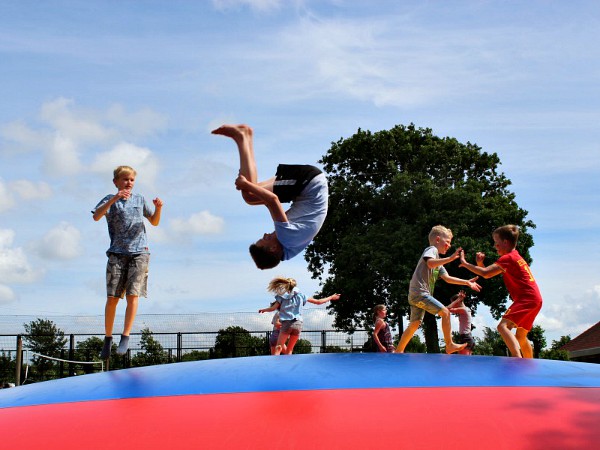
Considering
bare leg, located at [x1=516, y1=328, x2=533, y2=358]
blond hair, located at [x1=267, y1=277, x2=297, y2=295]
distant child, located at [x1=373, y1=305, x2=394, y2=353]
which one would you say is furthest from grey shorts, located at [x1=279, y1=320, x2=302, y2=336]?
bare leg, located at [x1=516, y1=328, x2=533, y2=358]

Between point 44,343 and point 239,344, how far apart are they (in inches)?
230

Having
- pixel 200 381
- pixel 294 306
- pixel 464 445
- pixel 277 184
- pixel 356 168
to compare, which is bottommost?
pixel 464 445

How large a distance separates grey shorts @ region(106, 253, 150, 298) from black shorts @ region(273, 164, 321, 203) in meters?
2.11

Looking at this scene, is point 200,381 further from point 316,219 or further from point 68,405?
point 316,219

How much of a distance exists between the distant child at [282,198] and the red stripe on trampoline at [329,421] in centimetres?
200

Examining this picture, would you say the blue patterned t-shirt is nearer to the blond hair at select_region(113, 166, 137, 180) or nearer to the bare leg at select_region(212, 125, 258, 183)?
the blond hair at select_region(113, 166, 137, 180)

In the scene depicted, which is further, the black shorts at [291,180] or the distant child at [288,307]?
the distant child at [288,307]

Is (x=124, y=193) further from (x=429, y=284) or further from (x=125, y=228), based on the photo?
(x=429, y=284)

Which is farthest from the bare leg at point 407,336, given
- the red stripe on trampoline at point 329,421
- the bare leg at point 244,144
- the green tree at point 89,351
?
the green tree at point 89,351

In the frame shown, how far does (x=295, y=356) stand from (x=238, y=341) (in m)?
16.8

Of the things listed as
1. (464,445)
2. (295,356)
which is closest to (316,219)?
(295,356)

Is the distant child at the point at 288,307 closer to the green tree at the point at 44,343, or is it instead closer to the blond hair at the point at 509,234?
the blond hair at the point at 509,234

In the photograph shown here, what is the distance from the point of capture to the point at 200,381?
3.66m

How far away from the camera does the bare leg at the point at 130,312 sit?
265 inches
